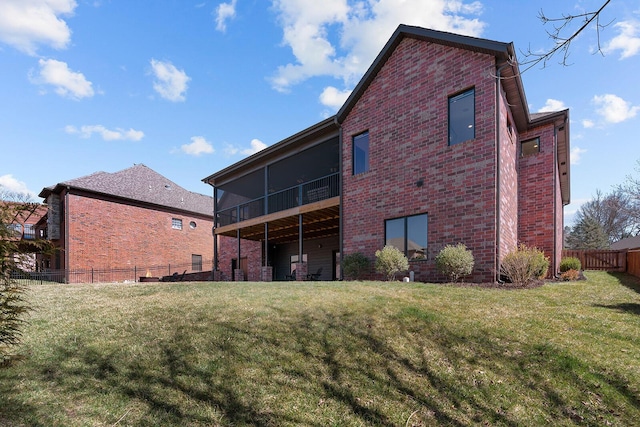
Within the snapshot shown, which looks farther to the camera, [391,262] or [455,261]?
[391,262]

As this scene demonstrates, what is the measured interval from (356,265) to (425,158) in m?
4.36

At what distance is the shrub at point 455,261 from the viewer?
9.13m

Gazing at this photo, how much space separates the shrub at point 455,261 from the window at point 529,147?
659 centimetres

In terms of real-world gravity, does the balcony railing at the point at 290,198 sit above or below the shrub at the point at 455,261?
above

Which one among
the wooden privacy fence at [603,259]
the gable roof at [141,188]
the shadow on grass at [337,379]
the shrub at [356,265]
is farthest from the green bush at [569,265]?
the gable roof at [141,188]

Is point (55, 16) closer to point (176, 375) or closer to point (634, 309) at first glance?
point (176, 375)

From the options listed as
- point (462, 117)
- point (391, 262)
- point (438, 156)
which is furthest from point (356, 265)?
point (462, 117)

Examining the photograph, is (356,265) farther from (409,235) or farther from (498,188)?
(498,188)

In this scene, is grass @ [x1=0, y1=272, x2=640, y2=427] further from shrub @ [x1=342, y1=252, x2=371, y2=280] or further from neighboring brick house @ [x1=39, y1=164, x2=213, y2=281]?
neighboring brick house @ [x1=39, y1=164, x2=213, y2=281]

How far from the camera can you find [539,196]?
12.7m

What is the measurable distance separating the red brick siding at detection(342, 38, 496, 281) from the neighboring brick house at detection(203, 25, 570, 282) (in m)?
0.03

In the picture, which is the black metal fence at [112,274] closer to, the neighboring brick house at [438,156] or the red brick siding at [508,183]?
the neighboring brick house at [438,156]

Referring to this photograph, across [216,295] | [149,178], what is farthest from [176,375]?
[149,178]

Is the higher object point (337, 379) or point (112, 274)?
point (337, 379)
